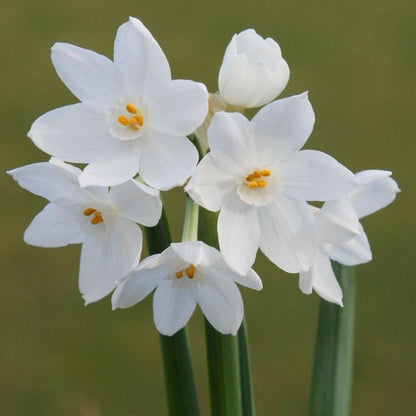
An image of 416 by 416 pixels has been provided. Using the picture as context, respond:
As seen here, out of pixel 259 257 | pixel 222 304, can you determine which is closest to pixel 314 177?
pixel 222 304

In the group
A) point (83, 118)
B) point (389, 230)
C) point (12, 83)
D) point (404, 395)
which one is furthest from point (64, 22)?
point (83, 118)

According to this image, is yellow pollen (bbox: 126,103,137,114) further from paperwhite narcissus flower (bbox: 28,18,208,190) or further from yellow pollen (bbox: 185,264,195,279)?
yellow pollen (bbox: 185,264,195,279)

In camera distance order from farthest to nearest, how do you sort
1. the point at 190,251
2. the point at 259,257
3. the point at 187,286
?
the point at 259,257 < the point at 187,286 < the point at 190,251

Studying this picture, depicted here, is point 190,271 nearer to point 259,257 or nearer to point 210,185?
point 210,185

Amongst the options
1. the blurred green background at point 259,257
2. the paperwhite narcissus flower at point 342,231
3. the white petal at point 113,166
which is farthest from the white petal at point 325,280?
the blurred green background at point 259,257

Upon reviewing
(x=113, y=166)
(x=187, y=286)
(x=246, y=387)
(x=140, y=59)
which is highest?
(x=140, y=59)

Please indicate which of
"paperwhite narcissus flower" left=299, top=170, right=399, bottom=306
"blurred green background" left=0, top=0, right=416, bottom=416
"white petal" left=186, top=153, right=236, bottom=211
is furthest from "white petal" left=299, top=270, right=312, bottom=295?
"blurred green background" left=0, top=0, right=416, bottom=416

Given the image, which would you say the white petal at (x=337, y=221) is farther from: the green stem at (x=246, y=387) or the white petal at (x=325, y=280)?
the green stem at (x=246, y=387)
